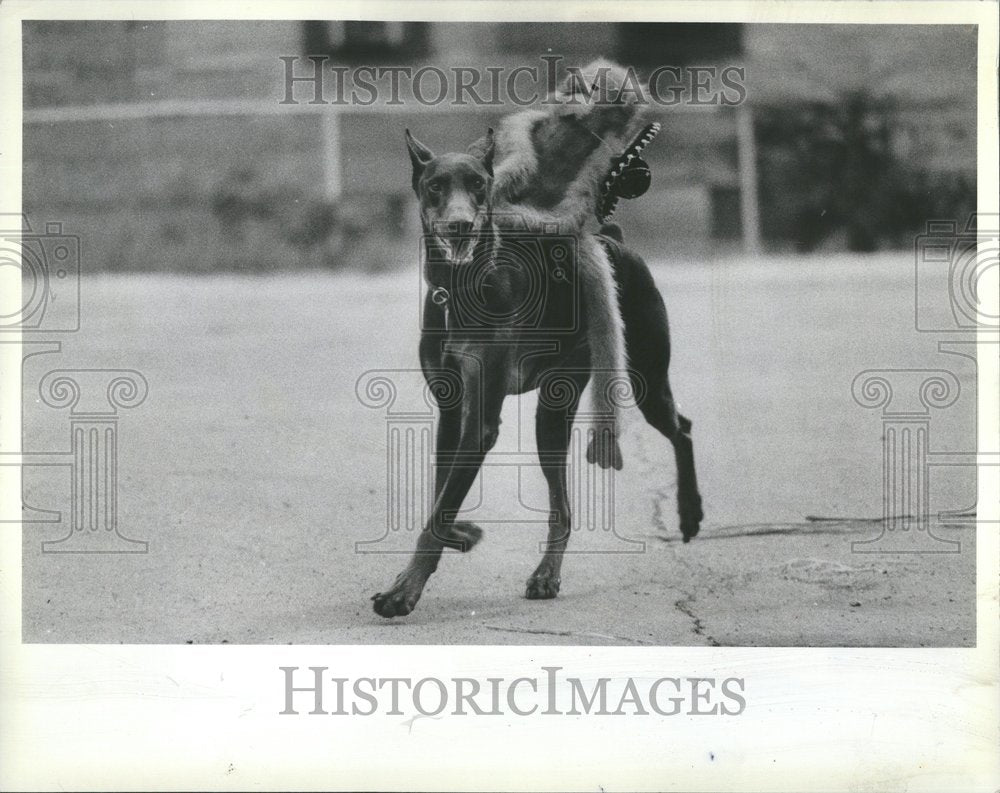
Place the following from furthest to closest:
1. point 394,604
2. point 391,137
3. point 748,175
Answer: point 748,175 < point 391,137 < point 394,604

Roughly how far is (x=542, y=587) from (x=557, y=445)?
495mm

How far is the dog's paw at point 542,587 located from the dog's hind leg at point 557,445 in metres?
0.03

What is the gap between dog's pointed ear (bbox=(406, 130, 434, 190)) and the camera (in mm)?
4211

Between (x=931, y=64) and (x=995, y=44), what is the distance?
0.77 feet

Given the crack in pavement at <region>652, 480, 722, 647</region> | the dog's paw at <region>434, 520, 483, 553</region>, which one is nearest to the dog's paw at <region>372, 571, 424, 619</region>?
the dog's paw at <region>434, 520, 483, 553</region>

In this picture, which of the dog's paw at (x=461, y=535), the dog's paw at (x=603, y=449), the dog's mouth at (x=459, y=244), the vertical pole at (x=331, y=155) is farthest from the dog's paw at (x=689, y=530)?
the vertical pole at (x=331, y=155)

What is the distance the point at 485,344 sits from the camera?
4.18m

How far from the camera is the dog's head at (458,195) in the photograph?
13.6ft

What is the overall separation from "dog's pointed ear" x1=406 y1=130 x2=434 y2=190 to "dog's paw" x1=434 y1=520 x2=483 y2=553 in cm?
121

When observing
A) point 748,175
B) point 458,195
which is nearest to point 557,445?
point 458,195

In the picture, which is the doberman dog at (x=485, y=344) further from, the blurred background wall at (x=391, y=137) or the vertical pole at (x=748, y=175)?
the vertical pole at (x=748, y=175)

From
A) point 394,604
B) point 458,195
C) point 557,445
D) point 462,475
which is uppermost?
point 458,195

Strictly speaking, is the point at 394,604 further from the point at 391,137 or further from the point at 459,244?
the point at 391,137

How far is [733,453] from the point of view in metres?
4.31
